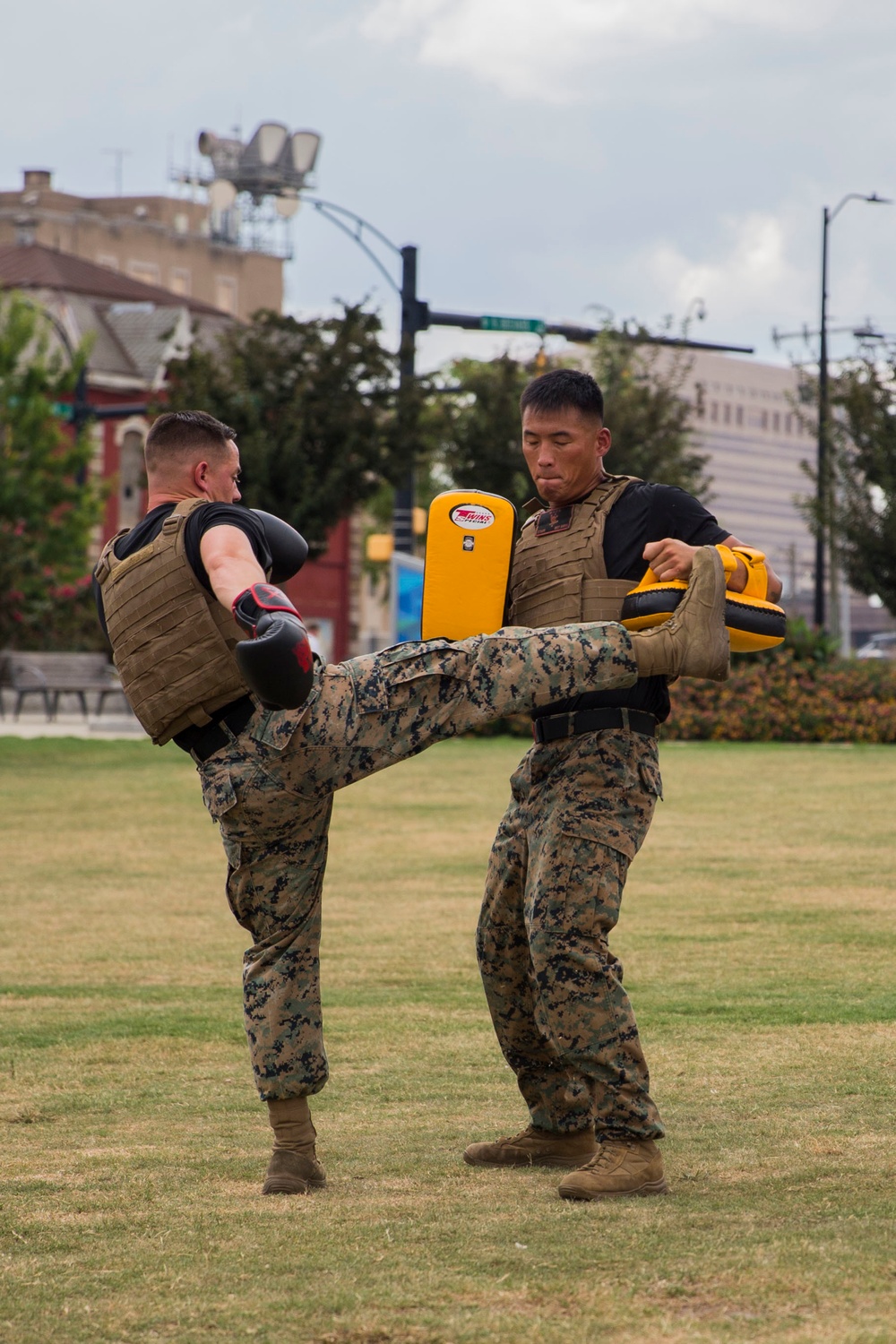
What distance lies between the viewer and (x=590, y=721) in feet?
16.5

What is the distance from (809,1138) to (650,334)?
3183cm

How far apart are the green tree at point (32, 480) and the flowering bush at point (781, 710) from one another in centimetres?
924

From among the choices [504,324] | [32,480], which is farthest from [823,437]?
[32,480]

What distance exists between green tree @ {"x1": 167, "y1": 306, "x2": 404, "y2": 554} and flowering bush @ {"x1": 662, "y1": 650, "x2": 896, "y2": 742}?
822 centimetres

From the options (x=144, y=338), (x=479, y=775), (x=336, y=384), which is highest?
(x=144, y=338)

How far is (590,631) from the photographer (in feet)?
16.3

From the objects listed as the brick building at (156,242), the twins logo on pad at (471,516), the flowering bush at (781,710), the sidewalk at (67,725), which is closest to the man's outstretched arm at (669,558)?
the twins logo on pad at (471,516)

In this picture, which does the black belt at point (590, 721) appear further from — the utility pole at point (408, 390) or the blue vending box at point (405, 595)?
the utility pole at point (408, 390)

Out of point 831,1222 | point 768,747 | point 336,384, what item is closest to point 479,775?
point 768,747

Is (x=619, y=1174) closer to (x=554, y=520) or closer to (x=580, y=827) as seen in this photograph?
(x=580, y=827)

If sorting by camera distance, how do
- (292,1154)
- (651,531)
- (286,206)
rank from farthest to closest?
(286,206) → (651,531) → (292,1154)

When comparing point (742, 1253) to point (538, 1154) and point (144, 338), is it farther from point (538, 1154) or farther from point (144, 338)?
point (144, 338)

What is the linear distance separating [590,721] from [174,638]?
1129 mm

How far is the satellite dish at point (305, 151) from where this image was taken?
32219 mm
